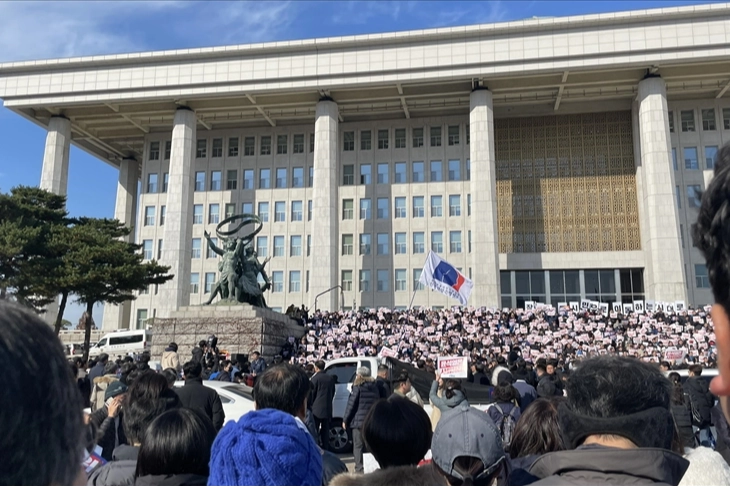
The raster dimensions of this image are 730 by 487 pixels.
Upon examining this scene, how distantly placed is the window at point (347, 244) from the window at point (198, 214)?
12.5 metres

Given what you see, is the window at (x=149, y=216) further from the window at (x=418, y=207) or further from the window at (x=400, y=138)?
the window at (x=418, y=207)

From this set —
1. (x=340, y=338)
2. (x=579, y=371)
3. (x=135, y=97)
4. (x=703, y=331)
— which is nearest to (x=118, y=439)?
(x=579, y=371)

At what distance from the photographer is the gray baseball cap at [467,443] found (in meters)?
2.75

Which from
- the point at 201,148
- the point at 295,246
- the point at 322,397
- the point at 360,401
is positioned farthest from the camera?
the point at 201,148

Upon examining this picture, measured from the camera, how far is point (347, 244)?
5262cm

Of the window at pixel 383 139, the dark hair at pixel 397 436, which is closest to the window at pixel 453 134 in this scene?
the window at pixel 383 139

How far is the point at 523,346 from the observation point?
27250 mm

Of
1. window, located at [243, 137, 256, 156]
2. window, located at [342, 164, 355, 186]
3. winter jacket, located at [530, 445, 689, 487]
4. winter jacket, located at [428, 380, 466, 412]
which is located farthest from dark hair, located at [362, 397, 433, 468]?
window, located at [243, 137, 256, 156]

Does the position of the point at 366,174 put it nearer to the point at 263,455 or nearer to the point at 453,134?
the point at 453,134

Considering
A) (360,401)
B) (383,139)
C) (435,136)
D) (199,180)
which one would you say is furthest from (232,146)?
(360,401)

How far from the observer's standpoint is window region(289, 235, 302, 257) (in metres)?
53.0

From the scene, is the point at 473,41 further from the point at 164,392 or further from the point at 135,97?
the point at 164,392

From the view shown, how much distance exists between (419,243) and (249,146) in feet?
56.4

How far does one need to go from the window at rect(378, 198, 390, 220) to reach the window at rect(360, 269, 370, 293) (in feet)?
15.0
